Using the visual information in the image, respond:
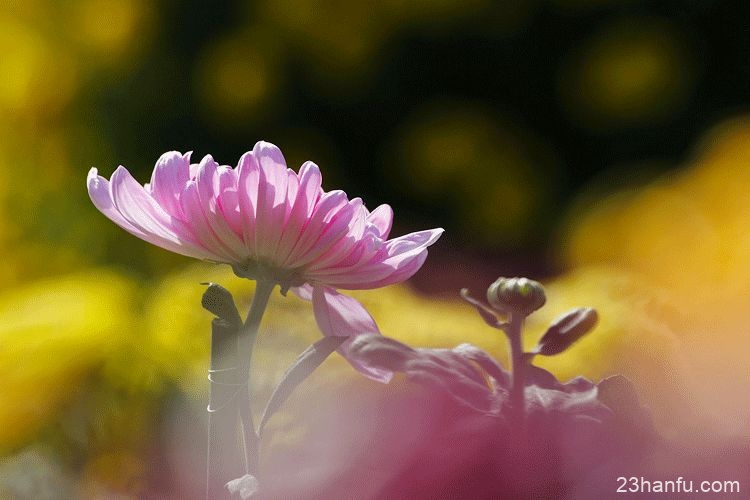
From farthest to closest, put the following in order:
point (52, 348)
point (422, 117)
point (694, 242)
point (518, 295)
A: 1. point (422, 117)
2. point (694, 242)
3. point (52, 348)
4. point (518, 295)

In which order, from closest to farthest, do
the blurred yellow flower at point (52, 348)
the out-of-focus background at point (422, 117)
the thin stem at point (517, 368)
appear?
the thin stem at point (517, 368), the blurred yellow flower at point (52, 348), the out-of-focus background at point (422, 117)

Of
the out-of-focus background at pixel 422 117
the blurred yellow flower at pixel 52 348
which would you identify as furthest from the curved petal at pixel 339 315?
the out-of-focus background at pixel 422 117

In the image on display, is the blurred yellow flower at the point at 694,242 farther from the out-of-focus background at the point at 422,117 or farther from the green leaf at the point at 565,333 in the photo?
the green leaf at the point at 565,333

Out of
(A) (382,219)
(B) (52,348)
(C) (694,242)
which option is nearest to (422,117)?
(C) (694,242)

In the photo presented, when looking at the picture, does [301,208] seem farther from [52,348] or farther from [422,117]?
[422,117]

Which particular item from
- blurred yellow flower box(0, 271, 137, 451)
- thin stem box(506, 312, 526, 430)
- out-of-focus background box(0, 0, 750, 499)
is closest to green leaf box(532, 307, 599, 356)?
thin stem box(506, 312, 526, 430)

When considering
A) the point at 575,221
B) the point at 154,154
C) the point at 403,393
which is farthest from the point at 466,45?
the point at 403,393
